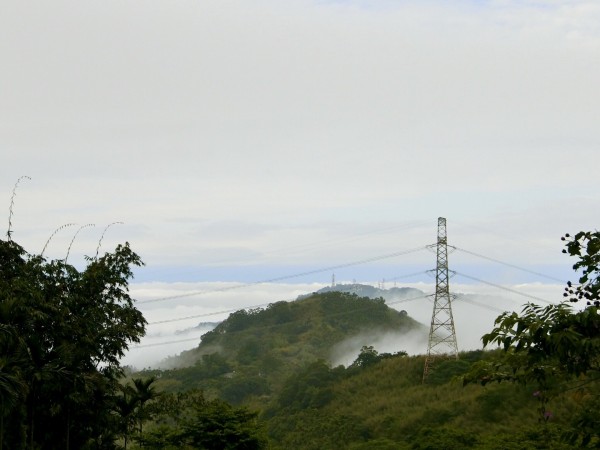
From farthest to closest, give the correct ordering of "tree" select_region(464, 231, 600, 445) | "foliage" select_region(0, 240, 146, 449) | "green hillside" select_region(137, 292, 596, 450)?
"green hillside" select_region(137, 292, 596, 450)
"foliage" select_region(0, 240, 146, 449)
"tree" select_region(464, 231, 600, 445)

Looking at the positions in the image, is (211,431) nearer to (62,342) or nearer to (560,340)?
(62,342)

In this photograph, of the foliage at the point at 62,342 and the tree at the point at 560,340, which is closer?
the tree at the point at 560,340

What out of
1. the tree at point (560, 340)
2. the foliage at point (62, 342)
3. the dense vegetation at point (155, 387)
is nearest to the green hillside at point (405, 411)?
the dense vegetation at point (155, 387)

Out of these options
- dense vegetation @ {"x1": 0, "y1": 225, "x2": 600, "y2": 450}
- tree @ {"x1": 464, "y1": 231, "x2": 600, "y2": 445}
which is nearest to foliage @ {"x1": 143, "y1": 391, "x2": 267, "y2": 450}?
dense vegetation @ {"x1": 0, "y1": 225, "x2": 600, "y2": 450}

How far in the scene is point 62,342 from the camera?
3806 cm

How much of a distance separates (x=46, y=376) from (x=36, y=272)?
7.88m

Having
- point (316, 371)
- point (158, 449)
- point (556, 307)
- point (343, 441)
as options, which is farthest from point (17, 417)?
point (316, 371)

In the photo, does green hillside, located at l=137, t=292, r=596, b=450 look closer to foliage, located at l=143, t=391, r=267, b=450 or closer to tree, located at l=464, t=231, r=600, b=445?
foliage, located at l=143, t=391, r=267, b=450

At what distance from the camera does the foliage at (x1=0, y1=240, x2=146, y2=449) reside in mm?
35125

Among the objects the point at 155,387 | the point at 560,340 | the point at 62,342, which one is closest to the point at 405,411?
the point at 155,387

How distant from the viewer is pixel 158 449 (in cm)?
4462

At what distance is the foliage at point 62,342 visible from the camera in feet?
115

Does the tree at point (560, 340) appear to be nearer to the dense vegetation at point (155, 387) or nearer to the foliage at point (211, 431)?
the dense vegetation at point (155, 387)

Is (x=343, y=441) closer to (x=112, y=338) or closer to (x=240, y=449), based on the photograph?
(x=240, y=449)
